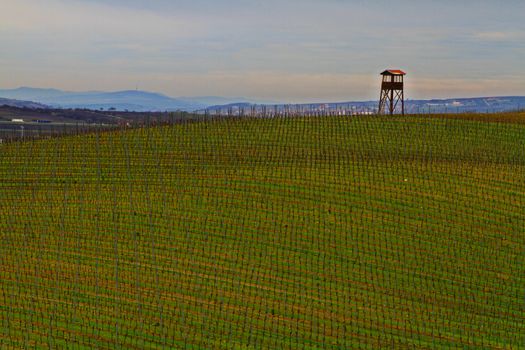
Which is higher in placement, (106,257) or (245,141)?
(245,141)

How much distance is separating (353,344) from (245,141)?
2844cm

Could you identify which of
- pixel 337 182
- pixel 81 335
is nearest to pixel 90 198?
pixel 337 182

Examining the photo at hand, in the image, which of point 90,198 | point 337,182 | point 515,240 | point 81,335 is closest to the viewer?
point 81,335

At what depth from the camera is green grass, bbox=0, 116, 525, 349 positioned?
21.9 metres

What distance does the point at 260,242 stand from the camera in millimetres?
29906

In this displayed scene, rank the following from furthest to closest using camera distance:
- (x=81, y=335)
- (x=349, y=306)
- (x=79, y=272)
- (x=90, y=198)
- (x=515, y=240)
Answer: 1. (x=90, y=198)
2. (x=515, y=240)
3. (x=79, y=272)
4. (x=349, y=306)
5. (x=81, y=335)

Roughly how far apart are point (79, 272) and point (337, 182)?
1727cm

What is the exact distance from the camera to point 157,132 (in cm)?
5059

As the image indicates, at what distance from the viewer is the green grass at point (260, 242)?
21938 millimetres

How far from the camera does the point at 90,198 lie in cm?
3528

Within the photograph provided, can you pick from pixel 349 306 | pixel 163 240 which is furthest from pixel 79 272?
pixel 349 306

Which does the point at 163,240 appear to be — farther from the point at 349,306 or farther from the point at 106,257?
the point at 349,306

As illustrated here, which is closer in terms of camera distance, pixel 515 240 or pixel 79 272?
pixel 79 272

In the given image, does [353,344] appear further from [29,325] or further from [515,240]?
[515,240]
